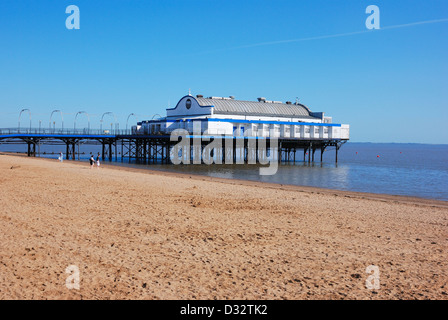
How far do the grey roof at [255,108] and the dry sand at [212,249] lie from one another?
3467 cm

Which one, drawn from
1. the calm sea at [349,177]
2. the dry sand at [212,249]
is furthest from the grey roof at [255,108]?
the dry sand at [212,249]

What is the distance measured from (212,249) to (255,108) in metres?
46.1

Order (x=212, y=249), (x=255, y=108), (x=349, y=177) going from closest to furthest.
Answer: (x=212, y=249) < (x=349, y=177) < (x=255, y=108)

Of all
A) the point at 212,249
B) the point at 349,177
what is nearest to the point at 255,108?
the point at 349,177

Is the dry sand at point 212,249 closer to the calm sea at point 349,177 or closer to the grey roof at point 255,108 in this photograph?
the calm sea at point 349,177

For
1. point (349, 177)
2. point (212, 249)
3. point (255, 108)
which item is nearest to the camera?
point (212, 249)

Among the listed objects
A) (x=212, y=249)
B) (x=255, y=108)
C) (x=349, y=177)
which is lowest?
(x=349, y=177)

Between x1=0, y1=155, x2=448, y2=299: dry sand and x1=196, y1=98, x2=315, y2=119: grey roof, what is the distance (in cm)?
3467

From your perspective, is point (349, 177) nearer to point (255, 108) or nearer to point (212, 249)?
point (255, 108)

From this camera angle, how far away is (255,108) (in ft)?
182

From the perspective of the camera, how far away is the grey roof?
51822 millimetres

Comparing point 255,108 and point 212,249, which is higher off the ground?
point 255,108

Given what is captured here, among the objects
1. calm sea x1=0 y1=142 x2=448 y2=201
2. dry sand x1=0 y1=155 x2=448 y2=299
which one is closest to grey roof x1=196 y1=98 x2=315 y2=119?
calm sea x1=0 y1=142 x2=448 y2=201

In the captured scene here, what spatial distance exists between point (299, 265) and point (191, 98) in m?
44.3
